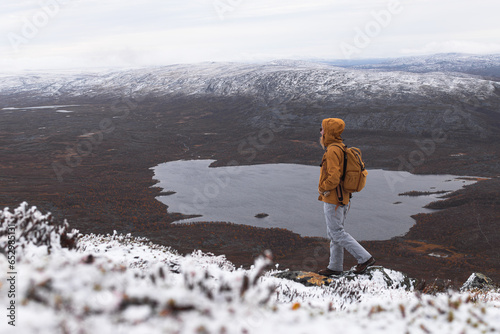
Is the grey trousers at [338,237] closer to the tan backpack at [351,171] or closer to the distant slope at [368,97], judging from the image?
the tan backpack at [351,171]

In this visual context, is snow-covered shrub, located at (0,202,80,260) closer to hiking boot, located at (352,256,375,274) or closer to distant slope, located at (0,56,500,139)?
hiking boot, located at (352,256,375,274)

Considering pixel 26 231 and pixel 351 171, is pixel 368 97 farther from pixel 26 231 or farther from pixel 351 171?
pixel 26 231

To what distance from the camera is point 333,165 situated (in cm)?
667

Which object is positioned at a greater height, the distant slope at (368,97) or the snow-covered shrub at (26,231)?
the distant slope at (368,97)

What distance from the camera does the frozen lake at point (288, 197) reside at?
23750 mm

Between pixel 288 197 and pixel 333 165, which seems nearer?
pixel 333 165

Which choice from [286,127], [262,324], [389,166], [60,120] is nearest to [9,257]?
[262,324]

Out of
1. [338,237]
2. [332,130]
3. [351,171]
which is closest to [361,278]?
[338,237]

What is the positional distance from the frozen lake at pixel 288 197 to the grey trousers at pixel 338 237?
14085 mm

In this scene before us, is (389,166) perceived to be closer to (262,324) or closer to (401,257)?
(401,257)

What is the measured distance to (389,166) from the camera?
43344 millimetres

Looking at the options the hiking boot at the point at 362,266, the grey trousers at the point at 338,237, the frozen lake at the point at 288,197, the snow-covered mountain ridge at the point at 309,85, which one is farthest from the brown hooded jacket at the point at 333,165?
the snow-covered mountain ridge at the point at 309,85

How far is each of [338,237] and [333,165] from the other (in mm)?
1611

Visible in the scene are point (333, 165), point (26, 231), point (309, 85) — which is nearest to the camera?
point (26, 231)
